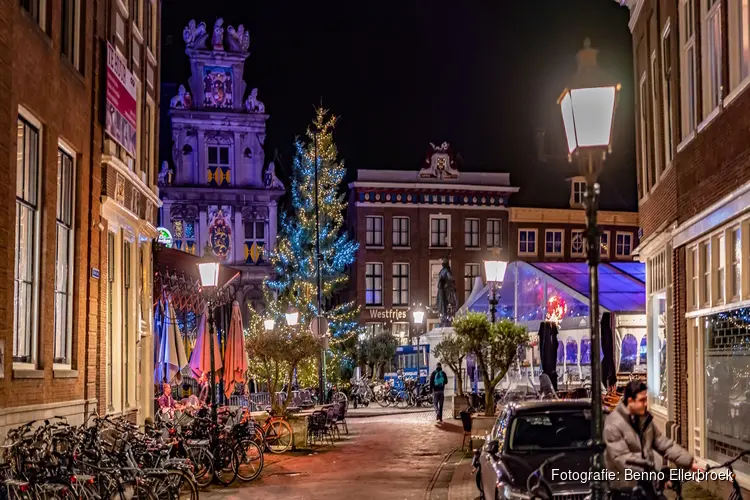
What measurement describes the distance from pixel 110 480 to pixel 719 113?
8364 millimetres

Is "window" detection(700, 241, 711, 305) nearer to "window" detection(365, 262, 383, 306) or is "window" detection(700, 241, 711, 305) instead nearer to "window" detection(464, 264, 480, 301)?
"window" detection(365, 262, 383, 306)

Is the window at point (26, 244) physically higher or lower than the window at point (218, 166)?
lower

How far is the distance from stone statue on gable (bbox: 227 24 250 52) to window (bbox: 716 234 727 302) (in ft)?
139

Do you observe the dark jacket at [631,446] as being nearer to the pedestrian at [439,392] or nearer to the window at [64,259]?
the window at [64,259]

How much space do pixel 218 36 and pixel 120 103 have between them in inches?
1417

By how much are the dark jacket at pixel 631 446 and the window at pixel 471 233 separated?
187ft

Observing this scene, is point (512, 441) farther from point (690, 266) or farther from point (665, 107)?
point (665, 107)

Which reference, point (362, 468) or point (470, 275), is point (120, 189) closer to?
point (362, 468)

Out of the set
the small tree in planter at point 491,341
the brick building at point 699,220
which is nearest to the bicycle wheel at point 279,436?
the small tree in planter at point 491,341

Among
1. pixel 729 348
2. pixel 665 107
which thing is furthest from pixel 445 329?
pixel 729 348

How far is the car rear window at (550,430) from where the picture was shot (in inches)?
460

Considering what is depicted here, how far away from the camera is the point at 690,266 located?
15750 millimetres

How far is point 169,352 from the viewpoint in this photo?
23375 millimetres

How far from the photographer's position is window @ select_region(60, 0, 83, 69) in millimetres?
15953
